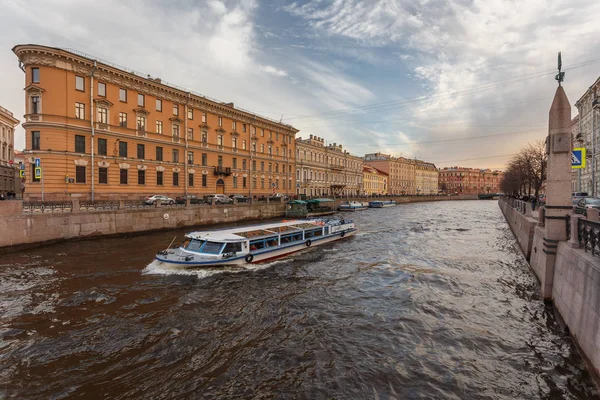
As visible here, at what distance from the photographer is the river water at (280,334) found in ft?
20.3

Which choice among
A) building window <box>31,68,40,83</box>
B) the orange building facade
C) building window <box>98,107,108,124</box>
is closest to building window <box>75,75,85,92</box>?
the orange building facade

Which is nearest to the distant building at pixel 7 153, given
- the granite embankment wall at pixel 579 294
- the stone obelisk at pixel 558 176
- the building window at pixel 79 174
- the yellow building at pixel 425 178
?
the building window at pixel 79 174

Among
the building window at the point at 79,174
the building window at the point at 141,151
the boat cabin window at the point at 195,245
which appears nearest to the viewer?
the boat cabin window at the point at 195,245

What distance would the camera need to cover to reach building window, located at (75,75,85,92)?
29.0m

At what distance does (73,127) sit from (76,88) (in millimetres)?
3827

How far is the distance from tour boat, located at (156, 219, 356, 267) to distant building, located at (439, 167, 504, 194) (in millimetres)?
159963

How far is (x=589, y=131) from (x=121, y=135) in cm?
6734

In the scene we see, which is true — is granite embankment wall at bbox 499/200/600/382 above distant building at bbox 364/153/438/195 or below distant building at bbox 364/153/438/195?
below

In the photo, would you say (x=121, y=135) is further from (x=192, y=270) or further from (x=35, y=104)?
(x=192, y=270)

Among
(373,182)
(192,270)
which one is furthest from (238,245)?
(373,182)

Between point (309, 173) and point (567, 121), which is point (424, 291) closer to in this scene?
point (567, 121)

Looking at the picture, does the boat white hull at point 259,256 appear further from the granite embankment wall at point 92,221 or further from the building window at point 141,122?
the building window at point 141,122

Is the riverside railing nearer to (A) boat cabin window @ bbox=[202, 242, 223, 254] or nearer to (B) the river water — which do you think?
(B) the river water

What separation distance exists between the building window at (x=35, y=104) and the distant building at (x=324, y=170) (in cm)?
4145
